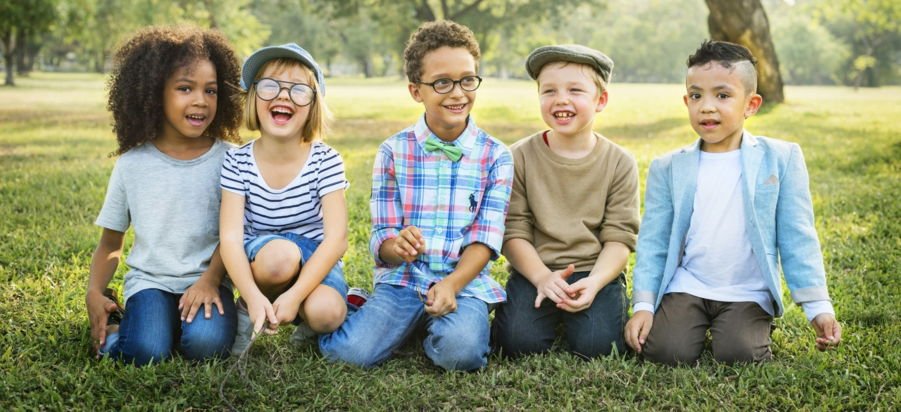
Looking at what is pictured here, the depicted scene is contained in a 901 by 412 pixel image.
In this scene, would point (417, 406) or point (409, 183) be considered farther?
point (409, 183)

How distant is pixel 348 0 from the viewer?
2536 cm

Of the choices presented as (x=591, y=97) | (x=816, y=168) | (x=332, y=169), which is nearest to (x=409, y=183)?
(x=332, y=169)

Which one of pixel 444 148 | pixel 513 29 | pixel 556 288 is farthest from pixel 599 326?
pixel 513 29

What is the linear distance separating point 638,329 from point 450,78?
4.28 ft

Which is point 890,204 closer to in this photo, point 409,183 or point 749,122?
point 409,183

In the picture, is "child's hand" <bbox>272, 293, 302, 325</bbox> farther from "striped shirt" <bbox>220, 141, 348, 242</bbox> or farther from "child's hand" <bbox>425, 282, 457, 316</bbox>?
"child's hand" <bbox>425, 282, 457, 316</bbox>

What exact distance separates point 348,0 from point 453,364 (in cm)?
2377

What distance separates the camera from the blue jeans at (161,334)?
3006 mm

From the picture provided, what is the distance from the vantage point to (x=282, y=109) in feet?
10.6

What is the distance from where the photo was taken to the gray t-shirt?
3.25 meters

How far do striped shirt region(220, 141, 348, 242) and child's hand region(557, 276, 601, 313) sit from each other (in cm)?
105

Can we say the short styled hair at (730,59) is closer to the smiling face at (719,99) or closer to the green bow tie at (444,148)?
the smiling face at (719,99)

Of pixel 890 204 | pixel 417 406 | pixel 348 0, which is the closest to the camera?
pixel 417 406

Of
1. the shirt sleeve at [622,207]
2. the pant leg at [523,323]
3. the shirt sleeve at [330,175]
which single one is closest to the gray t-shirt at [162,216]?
the shirt sleeve at [330,175]
